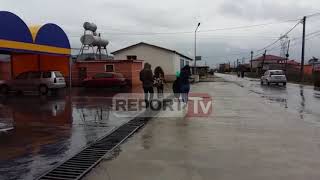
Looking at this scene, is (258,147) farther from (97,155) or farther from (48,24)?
(48,24)

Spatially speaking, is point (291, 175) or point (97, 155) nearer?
point (291, 175)

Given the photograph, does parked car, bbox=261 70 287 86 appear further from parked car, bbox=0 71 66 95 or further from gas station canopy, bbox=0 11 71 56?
parked car, bbox=0 71 66 95

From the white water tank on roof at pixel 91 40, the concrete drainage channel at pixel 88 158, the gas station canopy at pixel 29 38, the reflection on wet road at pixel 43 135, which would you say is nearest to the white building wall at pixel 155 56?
the white water tank on roof at pixel 91 40

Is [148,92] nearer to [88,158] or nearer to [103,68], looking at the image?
[88,158]

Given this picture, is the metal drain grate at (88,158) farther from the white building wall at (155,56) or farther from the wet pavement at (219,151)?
the white building wall at (155,56)

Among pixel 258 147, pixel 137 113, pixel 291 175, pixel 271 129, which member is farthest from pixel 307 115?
pixel 291 175

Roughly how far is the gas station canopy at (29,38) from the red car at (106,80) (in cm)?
665

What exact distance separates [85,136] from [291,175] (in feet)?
18.4

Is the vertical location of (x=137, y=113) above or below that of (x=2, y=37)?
below

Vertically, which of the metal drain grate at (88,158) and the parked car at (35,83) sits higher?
the parked car at (35,83)

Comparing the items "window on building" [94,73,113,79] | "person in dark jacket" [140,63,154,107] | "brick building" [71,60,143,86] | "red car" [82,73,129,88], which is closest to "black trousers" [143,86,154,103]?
"person in dark jacket" [140,63,154,107]

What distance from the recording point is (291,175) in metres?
6.95

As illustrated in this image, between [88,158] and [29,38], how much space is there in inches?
653

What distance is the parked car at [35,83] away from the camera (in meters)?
29.7
